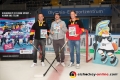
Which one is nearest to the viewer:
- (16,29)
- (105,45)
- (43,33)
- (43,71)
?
(43,71)

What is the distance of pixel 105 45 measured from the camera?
4.20 meters

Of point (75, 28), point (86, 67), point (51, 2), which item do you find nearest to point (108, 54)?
point (86, 67)

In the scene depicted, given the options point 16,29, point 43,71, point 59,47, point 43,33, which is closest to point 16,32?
point 16,29

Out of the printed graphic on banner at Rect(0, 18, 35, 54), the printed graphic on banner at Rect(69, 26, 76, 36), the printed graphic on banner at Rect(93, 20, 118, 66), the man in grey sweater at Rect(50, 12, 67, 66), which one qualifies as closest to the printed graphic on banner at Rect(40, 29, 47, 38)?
the man in grey sweater at Rect(50, 12, 67, 66)

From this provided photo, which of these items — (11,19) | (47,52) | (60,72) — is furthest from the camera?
(47,52)

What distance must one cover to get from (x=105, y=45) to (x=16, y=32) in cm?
215

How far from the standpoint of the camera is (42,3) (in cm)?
1144

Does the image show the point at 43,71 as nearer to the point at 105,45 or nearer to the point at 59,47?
the point at 59,47

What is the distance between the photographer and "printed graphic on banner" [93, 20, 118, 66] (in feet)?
13.6

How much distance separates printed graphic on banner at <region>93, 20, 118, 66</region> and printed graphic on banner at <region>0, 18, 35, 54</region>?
1629 mm

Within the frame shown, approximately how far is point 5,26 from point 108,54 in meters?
2.54

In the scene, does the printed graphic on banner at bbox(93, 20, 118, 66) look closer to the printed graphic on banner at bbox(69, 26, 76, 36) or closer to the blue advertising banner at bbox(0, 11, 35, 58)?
the printed graphic on banner at bbox(69, 26, 76, 36)

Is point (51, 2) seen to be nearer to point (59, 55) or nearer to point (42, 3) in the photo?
point (42, 3)

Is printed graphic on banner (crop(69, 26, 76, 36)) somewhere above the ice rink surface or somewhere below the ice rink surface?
above
